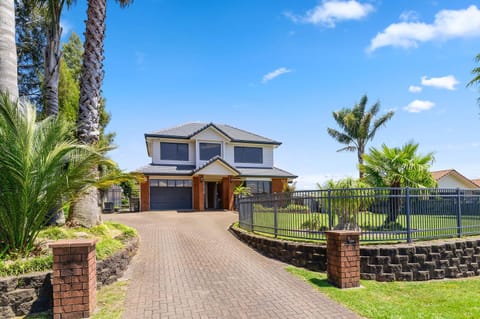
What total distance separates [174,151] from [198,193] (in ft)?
13.7

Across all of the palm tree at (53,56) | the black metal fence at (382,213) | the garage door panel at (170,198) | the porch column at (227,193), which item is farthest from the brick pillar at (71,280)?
the porch column at (227,193)

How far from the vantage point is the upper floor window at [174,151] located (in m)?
23.7

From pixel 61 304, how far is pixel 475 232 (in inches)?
434

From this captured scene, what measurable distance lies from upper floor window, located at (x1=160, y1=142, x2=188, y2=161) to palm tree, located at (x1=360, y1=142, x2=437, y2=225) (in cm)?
1648

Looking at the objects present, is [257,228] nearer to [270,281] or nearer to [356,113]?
[270,281]

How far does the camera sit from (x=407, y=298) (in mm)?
5832

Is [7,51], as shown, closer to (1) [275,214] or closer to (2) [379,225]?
(1) [275,214]

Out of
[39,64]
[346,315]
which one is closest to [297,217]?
[346,315]

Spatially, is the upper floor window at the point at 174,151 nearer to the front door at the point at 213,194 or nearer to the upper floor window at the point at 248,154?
the front door at the point at 213,194

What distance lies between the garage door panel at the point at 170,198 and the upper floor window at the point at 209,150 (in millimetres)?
2963

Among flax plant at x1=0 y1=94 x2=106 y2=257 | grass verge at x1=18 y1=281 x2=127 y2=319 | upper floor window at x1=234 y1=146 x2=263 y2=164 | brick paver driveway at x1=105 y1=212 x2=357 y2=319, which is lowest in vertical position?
brick paver driveway at x1=105 y1=212 x2=357 y2=319

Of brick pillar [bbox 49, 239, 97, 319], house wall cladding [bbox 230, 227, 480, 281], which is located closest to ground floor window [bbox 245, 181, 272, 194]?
house wall cladding [bbox 230, 227, 480, 281]

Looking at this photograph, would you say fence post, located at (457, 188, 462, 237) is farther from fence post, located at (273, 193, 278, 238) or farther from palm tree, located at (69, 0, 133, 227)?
palm tree, located at (69, 0, 133, 227)

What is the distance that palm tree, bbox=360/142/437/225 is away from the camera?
33.7 feet
